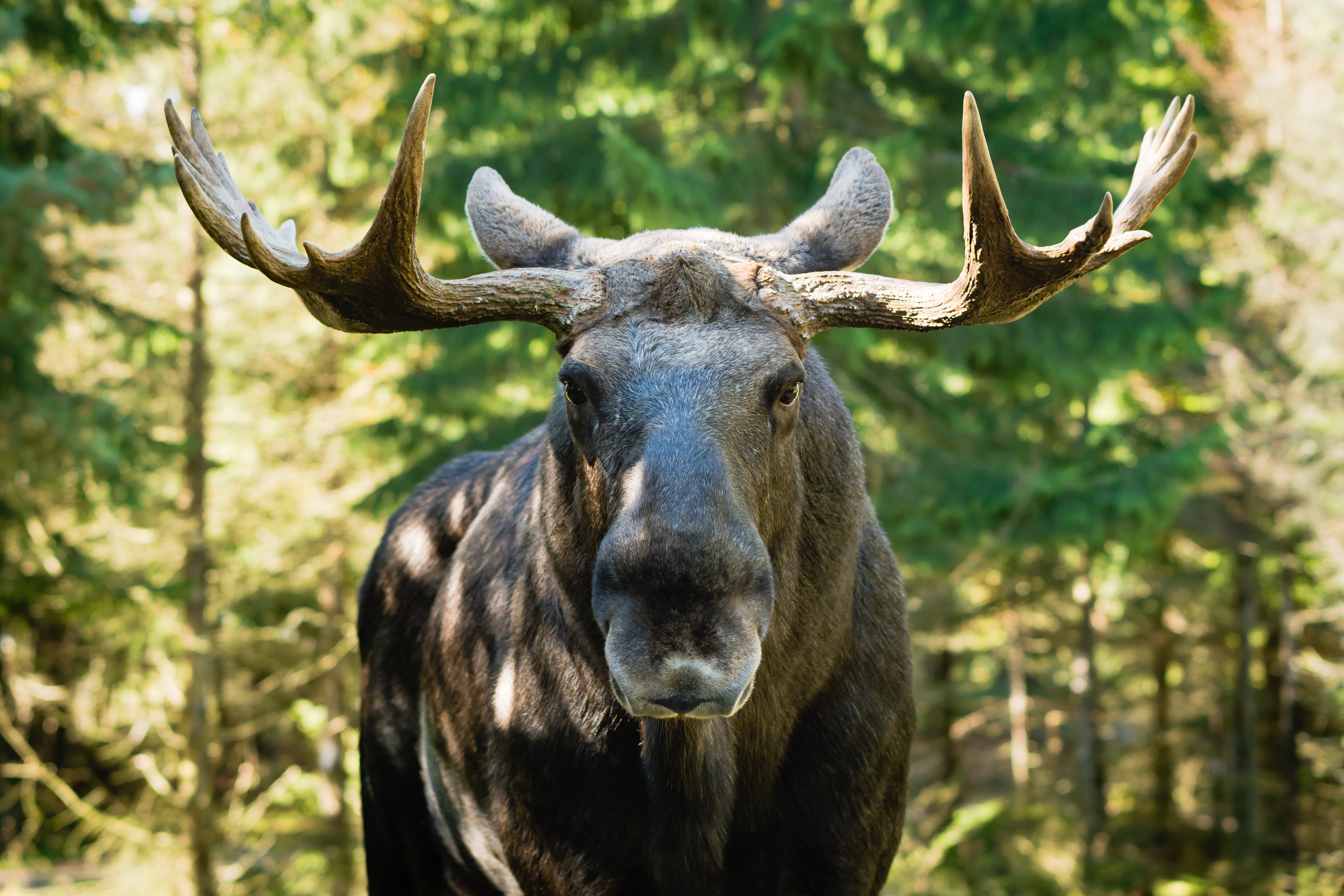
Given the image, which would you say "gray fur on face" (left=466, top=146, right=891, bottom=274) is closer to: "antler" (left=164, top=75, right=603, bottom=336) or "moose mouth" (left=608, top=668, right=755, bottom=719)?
"antler" (left=164, top=75, right=603, bottom=336)

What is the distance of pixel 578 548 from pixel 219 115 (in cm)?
1312

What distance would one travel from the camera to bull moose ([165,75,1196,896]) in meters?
2.49

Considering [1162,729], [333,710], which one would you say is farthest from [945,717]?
[333,710]

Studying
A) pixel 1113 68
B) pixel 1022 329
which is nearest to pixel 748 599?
pixel 1022 329

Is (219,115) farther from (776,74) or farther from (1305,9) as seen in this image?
(1305,9)

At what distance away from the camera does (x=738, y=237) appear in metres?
3.46

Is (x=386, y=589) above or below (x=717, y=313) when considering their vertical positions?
below

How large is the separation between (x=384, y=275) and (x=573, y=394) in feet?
1.99

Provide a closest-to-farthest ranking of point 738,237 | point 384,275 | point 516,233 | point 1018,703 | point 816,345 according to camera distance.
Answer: point 384,275, point 738,237, point 516,233, point 816,345, point 1018,703

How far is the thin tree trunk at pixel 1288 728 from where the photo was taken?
719 inches

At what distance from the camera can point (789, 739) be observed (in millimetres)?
3203

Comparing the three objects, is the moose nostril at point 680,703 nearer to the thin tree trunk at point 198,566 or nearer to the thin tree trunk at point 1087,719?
the thin tree trunk at point 198,566

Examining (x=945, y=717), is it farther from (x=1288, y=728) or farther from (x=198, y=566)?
(x=198, y=566)

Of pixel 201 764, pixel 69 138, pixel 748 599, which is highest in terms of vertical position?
pixel 69 138
